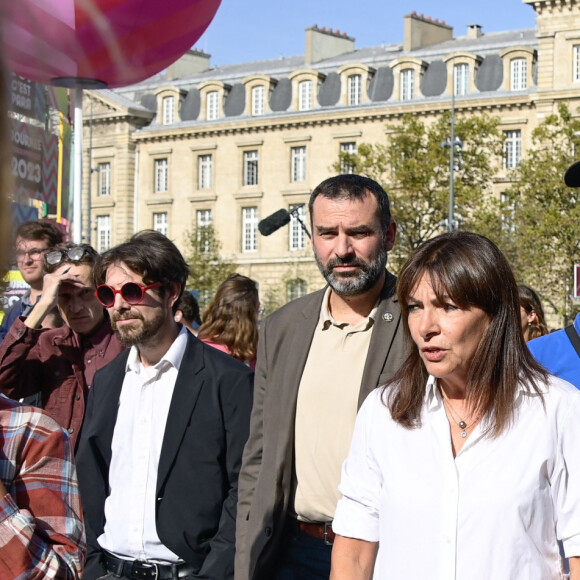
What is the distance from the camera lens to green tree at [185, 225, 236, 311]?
56.4m

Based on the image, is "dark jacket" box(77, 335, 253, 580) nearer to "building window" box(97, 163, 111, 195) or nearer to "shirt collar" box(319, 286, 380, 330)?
"shirt collar" box(319, 286, 380, 330)

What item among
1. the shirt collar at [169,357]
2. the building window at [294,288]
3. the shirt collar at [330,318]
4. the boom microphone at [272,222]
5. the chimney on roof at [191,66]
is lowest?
the shirt collar at [169,357]

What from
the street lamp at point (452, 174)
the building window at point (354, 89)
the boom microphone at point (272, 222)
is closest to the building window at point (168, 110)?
the building window at point (354, 89)

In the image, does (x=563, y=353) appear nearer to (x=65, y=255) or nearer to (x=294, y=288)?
Answer: (x=65, y=255)

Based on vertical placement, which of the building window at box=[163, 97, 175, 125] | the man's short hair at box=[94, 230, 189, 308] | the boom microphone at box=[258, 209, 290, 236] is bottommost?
the man's short hair at box=[94, 230, 189, 308]

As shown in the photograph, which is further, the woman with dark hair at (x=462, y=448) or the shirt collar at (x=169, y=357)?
the shirt collar at (x=169, y=357)

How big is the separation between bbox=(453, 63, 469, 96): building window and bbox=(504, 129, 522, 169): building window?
369 cm

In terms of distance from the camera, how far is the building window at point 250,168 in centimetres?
6162

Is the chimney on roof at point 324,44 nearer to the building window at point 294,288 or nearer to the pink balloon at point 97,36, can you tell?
the building window at point 294,288

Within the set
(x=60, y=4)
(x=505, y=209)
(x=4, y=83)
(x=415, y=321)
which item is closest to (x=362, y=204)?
(x=415, y=321)

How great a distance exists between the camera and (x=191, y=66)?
70562mm

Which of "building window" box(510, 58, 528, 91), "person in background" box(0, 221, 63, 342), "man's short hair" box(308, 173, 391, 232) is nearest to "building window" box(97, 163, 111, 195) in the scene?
"building window" box(510, 58, 528, 91)

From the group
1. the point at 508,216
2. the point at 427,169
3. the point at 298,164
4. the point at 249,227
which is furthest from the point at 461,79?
the point at 508,216

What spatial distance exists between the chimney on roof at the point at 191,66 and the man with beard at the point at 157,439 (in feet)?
215
